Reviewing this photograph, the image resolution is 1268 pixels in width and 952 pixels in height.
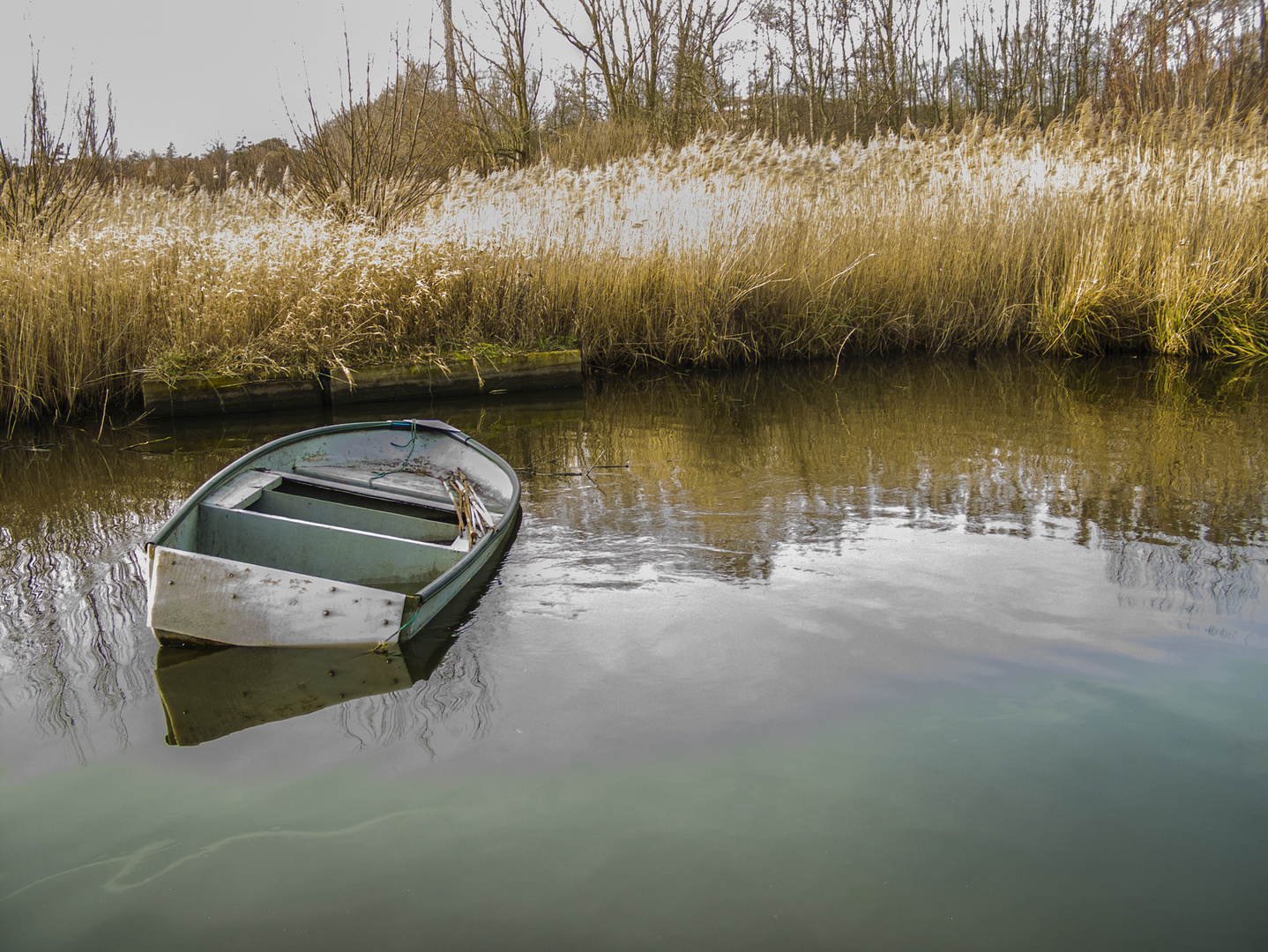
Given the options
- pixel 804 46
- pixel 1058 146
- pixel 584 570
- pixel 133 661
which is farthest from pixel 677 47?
pixel 133 661

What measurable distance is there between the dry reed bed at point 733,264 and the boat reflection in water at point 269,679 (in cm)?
397

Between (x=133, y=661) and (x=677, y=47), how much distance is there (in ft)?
36.8

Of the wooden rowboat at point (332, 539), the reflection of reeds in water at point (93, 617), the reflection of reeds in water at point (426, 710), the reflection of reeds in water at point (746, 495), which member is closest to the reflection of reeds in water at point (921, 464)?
the reflection of reeds in water at point (746, 495)

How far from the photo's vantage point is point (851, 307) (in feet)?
24.3

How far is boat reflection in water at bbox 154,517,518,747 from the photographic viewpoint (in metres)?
2.19

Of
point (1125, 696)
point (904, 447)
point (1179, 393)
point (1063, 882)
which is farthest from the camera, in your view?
point (1179, 393)

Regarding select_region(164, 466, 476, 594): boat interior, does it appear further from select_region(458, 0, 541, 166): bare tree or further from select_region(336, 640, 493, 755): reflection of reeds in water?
select_region(458, 0, 541, 166): bare tree

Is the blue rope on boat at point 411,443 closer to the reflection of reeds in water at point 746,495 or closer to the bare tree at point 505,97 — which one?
the reflection of reeds in water at point 746,495

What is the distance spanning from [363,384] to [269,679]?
13.7 ft

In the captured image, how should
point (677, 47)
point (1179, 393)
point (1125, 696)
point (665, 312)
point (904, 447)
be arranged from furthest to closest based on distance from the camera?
point (677, 47)
point (665, 312)
point (1179, 393)
point (904, 447)
point (1125, 696)

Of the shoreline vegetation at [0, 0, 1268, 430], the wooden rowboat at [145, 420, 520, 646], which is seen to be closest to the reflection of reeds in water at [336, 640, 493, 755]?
the wooden rowboat at [145, 420, 520, 646]

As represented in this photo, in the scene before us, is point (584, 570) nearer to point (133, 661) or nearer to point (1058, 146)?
point (133, 661)

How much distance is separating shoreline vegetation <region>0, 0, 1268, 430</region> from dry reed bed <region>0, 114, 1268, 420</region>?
0.07ft

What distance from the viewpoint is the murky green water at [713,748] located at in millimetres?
1537
